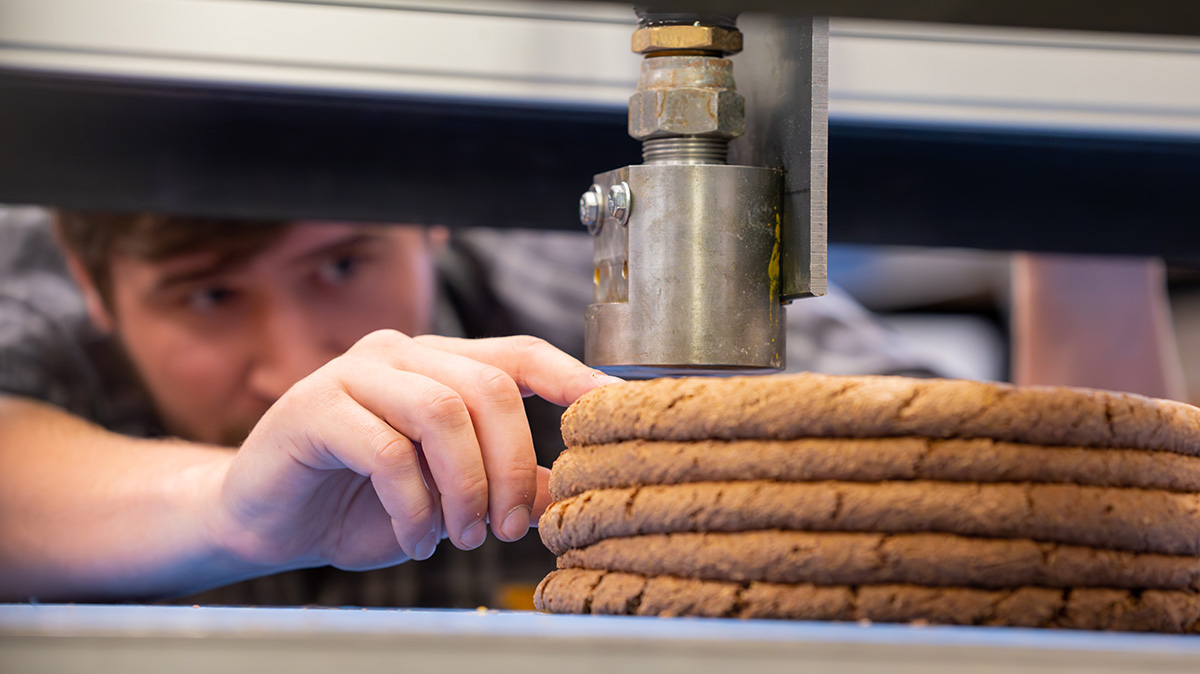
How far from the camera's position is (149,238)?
1873 millimetres

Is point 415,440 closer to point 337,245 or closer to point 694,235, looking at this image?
point 694,235

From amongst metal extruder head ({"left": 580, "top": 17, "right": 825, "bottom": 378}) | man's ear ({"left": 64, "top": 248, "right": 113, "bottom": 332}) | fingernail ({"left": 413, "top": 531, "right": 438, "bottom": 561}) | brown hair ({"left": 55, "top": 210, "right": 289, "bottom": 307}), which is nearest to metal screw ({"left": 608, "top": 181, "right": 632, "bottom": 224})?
metal extruder head ({"left": 580, "top": 17, "right": 825, "bottom": 378})

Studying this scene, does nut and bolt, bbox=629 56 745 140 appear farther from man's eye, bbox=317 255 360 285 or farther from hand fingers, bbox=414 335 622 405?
man's eye, bbox=317 255 360 285

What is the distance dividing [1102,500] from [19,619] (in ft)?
1.31

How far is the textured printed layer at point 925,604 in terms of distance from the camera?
0.43 m

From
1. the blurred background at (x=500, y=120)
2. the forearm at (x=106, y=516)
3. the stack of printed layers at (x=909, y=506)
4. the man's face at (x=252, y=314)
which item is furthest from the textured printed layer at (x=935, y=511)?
the man's face at (x=252, y=314)

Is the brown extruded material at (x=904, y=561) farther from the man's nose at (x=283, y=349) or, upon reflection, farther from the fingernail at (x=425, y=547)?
the man's nose at (x=283, y=349)

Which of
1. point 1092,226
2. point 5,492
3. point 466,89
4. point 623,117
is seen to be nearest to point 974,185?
point 1092,226

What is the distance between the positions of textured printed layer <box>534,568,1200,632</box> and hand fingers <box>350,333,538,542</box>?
208 millimetres

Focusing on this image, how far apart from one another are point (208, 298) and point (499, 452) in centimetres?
149

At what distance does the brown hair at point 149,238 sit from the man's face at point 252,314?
2cm

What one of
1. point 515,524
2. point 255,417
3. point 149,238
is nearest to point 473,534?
point 515,524

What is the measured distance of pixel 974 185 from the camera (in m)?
1.05

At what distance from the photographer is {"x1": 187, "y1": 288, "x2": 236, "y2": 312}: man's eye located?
198cm
